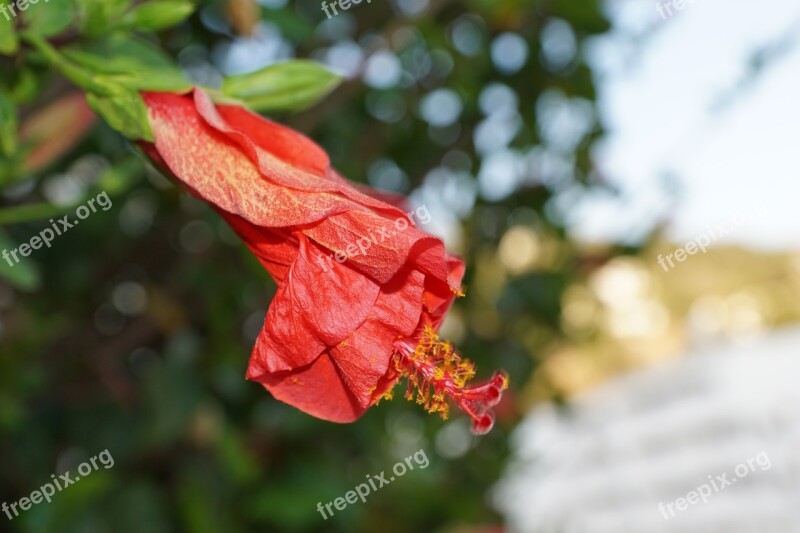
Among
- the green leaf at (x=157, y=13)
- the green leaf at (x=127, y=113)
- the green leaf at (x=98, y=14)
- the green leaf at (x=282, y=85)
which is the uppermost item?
the green leaf at (x=98, y=14)

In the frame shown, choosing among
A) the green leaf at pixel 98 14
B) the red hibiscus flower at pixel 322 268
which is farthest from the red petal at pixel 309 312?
the green leaf at pixel 98 14

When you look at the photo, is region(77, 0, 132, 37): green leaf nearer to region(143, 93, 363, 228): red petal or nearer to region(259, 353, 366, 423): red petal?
region(143, 93, 363, 228): red petal

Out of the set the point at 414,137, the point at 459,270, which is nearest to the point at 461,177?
the point at 414,137

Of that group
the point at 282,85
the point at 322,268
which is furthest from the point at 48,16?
the point at 322,268

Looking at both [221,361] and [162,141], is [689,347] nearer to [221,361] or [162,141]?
[221,361]

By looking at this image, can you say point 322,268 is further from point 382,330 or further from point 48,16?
point 48,16

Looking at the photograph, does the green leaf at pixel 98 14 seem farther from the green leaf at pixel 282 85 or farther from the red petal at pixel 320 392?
the red petal at pixel 320 392
